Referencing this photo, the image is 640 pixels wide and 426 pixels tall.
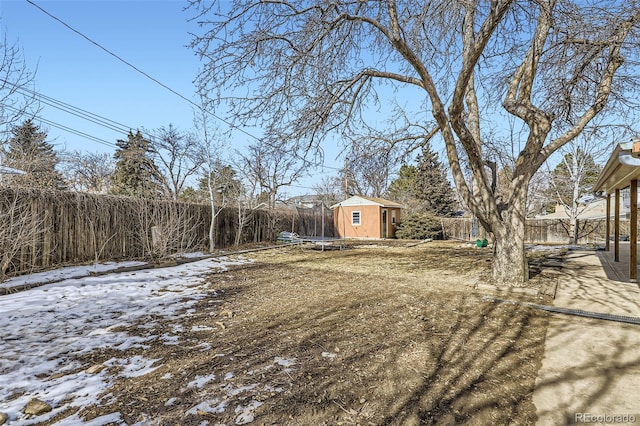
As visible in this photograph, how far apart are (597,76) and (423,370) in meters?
7.07

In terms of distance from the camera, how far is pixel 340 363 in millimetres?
2590

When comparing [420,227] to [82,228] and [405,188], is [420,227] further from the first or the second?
[82,228]

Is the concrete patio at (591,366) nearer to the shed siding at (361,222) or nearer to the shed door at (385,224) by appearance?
the shed siding at (361,222)

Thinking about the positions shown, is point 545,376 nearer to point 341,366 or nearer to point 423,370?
point 423,370

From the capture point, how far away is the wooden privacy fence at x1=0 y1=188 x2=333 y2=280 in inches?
211

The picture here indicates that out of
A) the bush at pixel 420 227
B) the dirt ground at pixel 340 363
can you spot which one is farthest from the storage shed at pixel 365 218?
the dirt ground at pixel 340 363

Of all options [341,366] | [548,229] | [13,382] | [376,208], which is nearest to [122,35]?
[13,382]

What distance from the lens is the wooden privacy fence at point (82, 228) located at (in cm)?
535

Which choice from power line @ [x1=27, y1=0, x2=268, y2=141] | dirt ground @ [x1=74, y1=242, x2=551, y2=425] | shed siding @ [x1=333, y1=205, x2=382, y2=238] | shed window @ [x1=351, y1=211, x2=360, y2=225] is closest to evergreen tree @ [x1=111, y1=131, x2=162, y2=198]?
shed siding @ [x1=333, y1=205, x2=382, y2=238]

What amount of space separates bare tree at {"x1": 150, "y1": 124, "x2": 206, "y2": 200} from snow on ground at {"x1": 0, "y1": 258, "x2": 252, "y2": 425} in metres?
17.3

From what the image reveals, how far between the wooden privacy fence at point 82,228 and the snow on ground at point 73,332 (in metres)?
0.64

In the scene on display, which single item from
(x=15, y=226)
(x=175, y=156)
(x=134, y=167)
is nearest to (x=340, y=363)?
(x=15, y=226)

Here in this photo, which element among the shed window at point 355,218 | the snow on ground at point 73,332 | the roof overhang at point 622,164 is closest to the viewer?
the snow on ground at point 73,332

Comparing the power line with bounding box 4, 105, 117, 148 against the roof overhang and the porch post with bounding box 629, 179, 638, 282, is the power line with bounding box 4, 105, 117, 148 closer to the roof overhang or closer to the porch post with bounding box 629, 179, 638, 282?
the roof overhang
